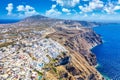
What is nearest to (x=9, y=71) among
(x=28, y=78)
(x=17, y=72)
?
(x=17, y=72)

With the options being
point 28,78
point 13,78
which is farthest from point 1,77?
point 28,78

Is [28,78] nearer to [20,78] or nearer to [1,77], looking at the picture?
[20,78]

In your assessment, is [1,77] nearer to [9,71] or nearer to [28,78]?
[9,71]

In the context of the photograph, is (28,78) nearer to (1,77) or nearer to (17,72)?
(17,72)
